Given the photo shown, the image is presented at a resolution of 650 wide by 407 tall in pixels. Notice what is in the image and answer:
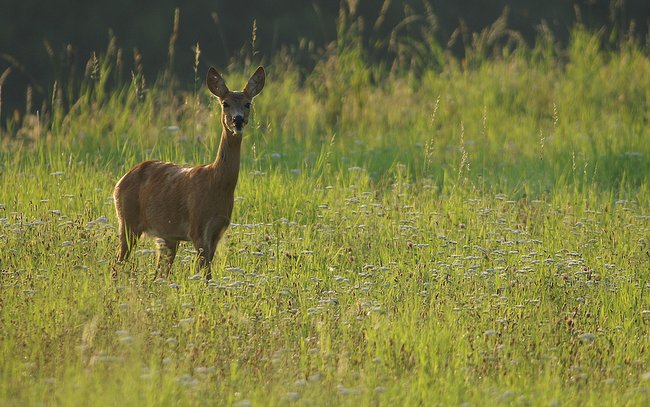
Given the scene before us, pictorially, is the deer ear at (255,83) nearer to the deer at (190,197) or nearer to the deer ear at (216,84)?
the deer at (190,197)

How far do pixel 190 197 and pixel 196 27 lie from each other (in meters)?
15.8

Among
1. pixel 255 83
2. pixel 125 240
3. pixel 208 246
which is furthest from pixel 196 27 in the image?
pixel 208 246

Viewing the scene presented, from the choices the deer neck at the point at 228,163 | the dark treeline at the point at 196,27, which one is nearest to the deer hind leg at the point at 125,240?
the deer neck at the point at 228,163

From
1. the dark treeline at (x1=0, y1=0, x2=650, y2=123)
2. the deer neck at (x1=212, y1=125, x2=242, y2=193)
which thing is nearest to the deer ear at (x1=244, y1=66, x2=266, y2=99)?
the deer neck at (x1=212, y1=125, x2=242, y2=193)

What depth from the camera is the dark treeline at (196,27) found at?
20875 mm

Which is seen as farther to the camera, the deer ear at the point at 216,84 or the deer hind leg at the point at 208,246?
the deer ear at the point at 216,84

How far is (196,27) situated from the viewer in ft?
74.7

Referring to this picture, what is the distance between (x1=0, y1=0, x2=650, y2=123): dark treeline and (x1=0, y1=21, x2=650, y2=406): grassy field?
794cm

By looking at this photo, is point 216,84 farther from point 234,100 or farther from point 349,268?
point 349,268

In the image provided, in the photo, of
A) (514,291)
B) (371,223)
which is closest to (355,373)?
(514,291)

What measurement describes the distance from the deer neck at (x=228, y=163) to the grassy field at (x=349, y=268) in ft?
1.78

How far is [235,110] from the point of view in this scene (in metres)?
7.38

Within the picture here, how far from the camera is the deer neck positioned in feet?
24.1

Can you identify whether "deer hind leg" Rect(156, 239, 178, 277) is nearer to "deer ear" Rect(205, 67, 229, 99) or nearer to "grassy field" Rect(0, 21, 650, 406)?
"grassy field" Rect(0, 21, 650, 406)
